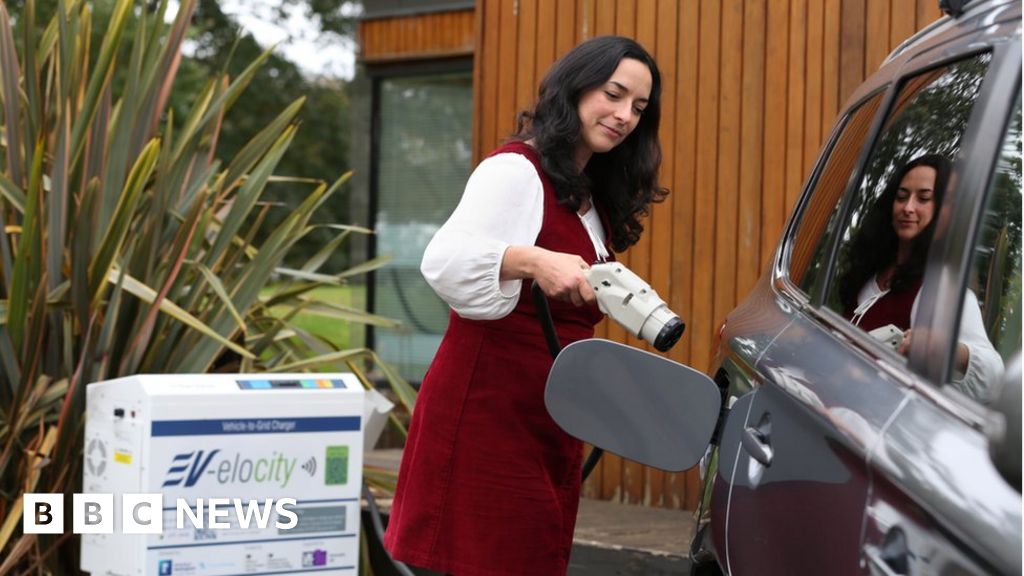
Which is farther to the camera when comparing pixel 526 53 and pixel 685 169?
pixel 526 53

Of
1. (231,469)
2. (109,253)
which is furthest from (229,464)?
(109,253)

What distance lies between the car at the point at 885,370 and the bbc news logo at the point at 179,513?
6.73 ft

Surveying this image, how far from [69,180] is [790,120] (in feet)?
8.79

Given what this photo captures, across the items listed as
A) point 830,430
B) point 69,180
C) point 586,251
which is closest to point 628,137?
point 586,251

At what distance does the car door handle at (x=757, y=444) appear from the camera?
1.92 m

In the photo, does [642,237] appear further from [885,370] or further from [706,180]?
[885,370]

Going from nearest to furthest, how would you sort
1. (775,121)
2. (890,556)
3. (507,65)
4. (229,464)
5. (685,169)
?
(890,556), (229,464), (775,121), (685,169), (507,65)

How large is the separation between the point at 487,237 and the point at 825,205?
0.62 meters

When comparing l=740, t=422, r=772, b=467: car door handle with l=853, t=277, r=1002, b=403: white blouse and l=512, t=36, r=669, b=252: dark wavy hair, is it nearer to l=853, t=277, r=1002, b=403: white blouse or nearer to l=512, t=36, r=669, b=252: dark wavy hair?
l=853, t=277, r=1002, b=403: white blouse

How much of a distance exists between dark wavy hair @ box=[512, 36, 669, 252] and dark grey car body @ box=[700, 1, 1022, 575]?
636mm

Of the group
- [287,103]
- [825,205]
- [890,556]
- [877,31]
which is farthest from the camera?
[287,103]

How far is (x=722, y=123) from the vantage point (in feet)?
18.0

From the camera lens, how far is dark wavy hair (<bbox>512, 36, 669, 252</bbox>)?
9.15ft

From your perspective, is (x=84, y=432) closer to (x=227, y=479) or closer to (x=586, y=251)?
(x=227, y=479)
